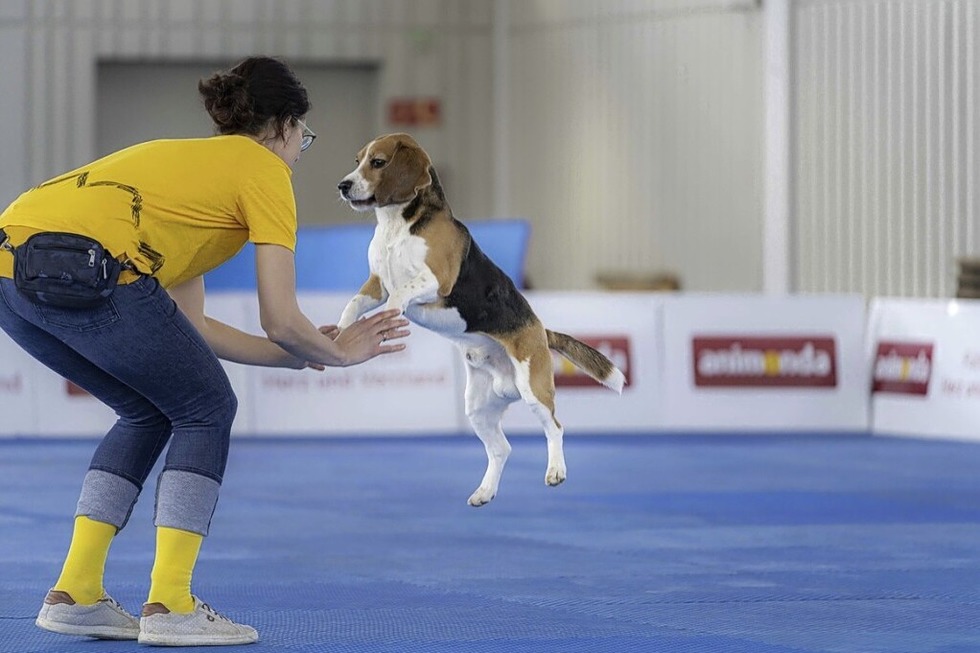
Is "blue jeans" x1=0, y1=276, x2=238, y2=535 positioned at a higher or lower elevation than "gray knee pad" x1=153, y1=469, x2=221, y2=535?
higher

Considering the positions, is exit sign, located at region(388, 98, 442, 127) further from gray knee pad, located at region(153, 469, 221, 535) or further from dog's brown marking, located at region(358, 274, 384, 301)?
dog's brown marking, located at region(358, 274, 384, 301)

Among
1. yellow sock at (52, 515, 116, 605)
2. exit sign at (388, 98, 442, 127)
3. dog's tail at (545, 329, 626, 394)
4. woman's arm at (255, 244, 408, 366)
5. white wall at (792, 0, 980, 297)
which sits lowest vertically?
yellow sock at (52, 515, 116, 605)

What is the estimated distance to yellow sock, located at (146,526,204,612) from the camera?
4387 mm

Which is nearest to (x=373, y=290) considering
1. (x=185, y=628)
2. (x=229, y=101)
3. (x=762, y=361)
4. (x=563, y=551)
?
(x=229, y=101)

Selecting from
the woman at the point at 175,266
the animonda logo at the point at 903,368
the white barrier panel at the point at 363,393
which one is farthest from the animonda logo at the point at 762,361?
the woman at the point at 175,266

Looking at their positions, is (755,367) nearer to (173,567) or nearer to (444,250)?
(173,567)

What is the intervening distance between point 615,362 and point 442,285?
29.2 ft

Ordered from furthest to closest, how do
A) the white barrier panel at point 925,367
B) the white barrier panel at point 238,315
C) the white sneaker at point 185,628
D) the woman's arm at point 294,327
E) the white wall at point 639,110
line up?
the white wall at point 639,110
the white barrier panel at point 238,315
the white barrier panel at point 925,367
the white sneaker at point 185,628
the woman's arm at point 294,327

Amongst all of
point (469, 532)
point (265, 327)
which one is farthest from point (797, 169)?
point (265, 327)

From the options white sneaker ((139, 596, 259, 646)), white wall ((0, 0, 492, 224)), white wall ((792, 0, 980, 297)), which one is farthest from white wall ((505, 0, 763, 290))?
white sneaker ((139, 596, 259, 646))

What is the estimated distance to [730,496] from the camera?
9.01 metres

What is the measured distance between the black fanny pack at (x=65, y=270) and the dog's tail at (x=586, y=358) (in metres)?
1.17

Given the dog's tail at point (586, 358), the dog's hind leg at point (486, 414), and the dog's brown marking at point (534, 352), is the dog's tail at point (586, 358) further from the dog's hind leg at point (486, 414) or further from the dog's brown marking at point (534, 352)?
the dog's hind leg at point (486, 414)

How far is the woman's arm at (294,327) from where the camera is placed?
411cm
